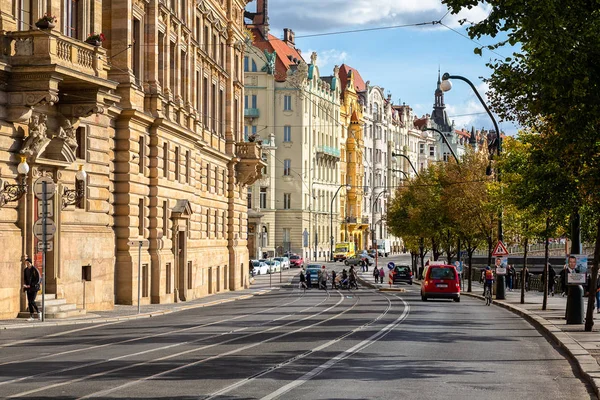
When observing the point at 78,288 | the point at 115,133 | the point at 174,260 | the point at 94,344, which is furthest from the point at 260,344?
the point at 174,260

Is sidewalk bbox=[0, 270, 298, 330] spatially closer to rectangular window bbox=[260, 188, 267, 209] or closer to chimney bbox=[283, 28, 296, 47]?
rectangular window bbox=[260, 188, 267, 209]

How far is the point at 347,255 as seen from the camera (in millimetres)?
130750

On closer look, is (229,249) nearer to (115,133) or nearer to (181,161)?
(181,161)

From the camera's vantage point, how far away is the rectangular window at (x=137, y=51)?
147 ft

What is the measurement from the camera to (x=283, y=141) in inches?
4953

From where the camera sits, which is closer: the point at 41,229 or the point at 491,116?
the point at 41,229

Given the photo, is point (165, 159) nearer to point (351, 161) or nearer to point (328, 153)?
point (328, 153)

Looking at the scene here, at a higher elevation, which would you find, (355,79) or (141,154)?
(355,79)

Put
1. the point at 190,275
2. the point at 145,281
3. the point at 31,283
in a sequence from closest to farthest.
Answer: the point at 31,283, the point at 145,281, the point at 190,275

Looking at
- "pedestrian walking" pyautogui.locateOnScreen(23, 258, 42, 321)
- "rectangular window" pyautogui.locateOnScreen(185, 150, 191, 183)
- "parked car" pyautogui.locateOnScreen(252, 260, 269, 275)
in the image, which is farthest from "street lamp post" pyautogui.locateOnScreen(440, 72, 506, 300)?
"parked car" pyautogui.locateOnScreen(252, 260, 269, 275)

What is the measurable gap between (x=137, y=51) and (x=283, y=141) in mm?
80939

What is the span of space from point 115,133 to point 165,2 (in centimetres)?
957

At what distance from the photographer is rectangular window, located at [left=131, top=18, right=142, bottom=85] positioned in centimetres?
4470

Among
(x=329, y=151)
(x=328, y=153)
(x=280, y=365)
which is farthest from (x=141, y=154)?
(x=329, y=151)
